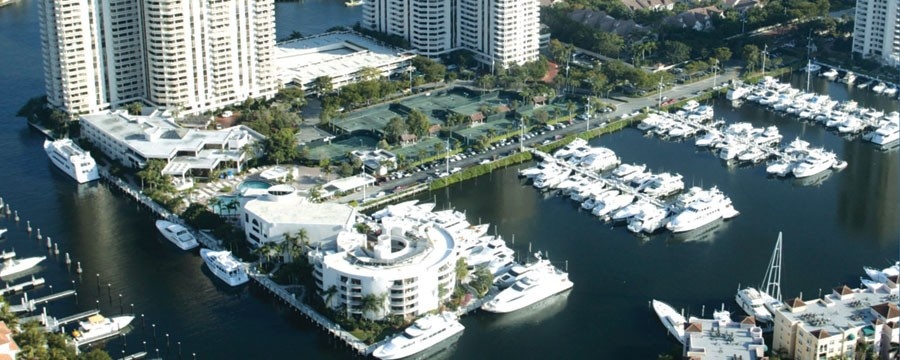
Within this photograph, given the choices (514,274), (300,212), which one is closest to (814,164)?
(514,274)

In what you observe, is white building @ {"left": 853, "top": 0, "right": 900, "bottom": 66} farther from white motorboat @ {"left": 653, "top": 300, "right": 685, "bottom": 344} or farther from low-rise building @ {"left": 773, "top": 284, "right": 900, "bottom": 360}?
white motorboat @ {"left": 653, "top": 300, "right": 685, "bottom": 344}

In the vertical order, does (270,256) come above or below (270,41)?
below

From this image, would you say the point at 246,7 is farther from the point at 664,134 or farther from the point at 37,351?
the point at 37,351

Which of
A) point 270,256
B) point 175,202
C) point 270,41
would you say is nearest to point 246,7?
point 270,41

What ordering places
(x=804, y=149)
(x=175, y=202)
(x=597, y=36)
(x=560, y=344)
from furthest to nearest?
(x=597, y=36) → (x=804, y=149) → (x=175, y=202) → (x=560, y=344)

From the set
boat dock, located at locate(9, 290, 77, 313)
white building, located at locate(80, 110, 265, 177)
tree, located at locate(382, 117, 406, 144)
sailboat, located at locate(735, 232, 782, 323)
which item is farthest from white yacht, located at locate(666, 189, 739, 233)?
boat dock, located at locate(9, 290, 77, 313)

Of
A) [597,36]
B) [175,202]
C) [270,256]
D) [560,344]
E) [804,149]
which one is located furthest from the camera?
[597,36]

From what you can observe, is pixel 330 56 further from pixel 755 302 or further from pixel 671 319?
pixel 755 302
